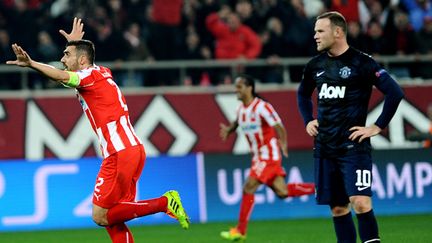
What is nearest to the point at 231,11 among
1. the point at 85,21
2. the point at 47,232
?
the point at 85,21

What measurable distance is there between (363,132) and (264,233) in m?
5.54

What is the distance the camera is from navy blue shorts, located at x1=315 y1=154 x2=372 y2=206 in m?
9.20

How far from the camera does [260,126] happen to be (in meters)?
14.9

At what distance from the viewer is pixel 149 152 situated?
60.9ft

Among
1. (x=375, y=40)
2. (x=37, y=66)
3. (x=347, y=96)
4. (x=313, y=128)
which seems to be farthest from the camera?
(x=375, y=40)

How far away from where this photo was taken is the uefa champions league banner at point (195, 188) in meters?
16.5

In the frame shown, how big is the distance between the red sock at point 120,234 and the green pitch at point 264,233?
3.53 meters

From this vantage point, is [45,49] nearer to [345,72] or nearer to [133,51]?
[133,51]

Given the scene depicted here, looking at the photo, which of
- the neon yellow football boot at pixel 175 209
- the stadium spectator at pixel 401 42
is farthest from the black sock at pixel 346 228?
the stadium spectator at pixel 401 42

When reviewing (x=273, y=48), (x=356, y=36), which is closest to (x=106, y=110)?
(x=273, y=48)

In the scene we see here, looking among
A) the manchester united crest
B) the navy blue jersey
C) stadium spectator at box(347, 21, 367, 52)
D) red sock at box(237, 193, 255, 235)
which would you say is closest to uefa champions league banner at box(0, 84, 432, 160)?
stadium spectator at box(347, 21, 367, 52)

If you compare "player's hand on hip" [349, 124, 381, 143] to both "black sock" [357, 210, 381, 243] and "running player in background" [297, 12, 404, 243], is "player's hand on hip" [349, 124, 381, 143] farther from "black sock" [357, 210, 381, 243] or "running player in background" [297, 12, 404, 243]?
"black sock" [357, 210, 381, 243]

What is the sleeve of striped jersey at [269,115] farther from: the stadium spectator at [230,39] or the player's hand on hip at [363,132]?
the player's hand on hip at [363,132]

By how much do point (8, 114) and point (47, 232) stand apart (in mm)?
3046
